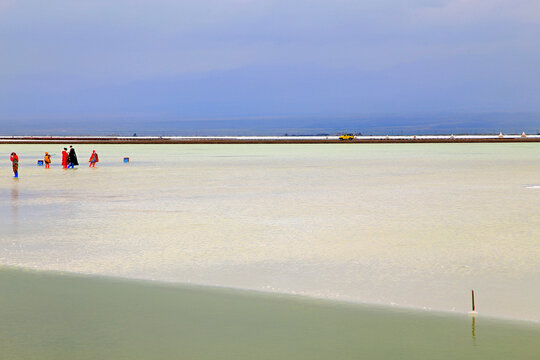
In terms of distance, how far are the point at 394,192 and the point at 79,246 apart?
39.3 ft

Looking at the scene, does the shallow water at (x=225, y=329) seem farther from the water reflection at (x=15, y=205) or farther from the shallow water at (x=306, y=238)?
the water reflection at (x=15, y=205)

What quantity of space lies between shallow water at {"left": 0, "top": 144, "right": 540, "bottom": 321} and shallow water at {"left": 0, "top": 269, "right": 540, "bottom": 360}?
25.0 inches

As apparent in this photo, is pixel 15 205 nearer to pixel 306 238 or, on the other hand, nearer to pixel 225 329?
pixel 306 238

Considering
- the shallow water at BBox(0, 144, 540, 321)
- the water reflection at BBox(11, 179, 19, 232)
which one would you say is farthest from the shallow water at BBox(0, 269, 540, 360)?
the water reflection at BBox(11, 179, 19, 232)

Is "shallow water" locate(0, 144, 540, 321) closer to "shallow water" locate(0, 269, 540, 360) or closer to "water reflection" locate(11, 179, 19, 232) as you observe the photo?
"water reflection" locate(11, 179, 19, 232)

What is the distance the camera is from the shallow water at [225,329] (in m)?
6.75

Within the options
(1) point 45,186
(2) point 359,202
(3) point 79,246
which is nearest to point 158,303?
(3) point 79,246

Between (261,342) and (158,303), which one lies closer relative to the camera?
(261,342)

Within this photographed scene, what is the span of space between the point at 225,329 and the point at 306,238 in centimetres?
580

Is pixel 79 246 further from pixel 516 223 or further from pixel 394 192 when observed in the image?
pixel 394 192

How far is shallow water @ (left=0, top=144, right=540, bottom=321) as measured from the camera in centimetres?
941

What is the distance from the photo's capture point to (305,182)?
26266mm

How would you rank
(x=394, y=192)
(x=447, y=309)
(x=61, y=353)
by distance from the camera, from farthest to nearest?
(x=394, y=192) → (x=447, y=309) → (x=61, y=353)

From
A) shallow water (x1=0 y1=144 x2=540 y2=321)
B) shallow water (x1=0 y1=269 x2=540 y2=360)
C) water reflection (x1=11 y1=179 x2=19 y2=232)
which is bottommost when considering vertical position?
shallow water (x1=0 y1=269 x2=540 y2=360)
